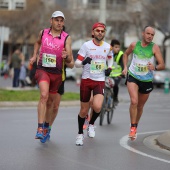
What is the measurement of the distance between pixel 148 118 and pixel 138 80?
618cm

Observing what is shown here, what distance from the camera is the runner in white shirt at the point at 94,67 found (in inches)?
500

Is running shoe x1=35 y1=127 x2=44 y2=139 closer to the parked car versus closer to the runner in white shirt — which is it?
the runner in white shirt

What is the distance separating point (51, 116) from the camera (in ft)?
42.5

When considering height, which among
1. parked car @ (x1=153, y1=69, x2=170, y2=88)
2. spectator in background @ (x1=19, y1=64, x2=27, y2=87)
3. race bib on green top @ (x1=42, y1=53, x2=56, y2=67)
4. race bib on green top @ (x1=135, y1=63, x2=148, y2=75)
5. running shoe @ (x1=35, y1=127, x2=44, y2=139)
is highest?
race bib on green top @ (x1=42, y1=53, x2=56, y2=67)

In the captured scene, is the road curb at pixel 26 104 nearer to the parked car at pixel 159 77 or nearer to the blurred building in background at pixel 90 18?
the parked car at pixel 159 77

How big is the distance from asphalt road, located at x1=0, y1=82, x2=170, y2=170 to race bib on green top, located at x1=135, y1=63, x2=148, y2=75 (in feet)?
3.99

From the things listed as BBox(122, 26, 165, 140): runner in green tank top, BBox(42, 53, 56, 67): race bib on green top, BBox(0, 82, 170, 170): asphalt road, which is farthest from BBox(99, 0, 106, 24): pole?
BBox(42, 53, 56, 67): race bib on green top

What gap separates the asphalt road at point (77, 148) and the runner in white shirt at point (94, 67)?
662 millimetres

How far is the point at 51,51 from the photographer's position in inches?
488

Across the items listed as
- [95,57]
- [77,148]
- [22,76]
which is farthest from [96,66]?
[22,76]

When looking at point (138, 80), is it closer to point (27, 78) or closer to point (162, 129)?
point (162, 129)

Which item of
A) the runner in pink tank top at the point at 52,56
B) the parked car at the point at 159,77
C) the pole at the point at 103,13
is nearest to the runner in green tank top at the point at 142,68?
the runner in pink tank top at the point at 52,56

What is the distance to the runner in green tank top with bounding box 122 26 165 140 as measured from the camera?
525 inches

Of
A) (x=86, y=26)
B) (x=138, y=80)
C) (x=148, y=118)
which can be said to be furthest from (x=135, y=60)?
(x=86, y=26)
